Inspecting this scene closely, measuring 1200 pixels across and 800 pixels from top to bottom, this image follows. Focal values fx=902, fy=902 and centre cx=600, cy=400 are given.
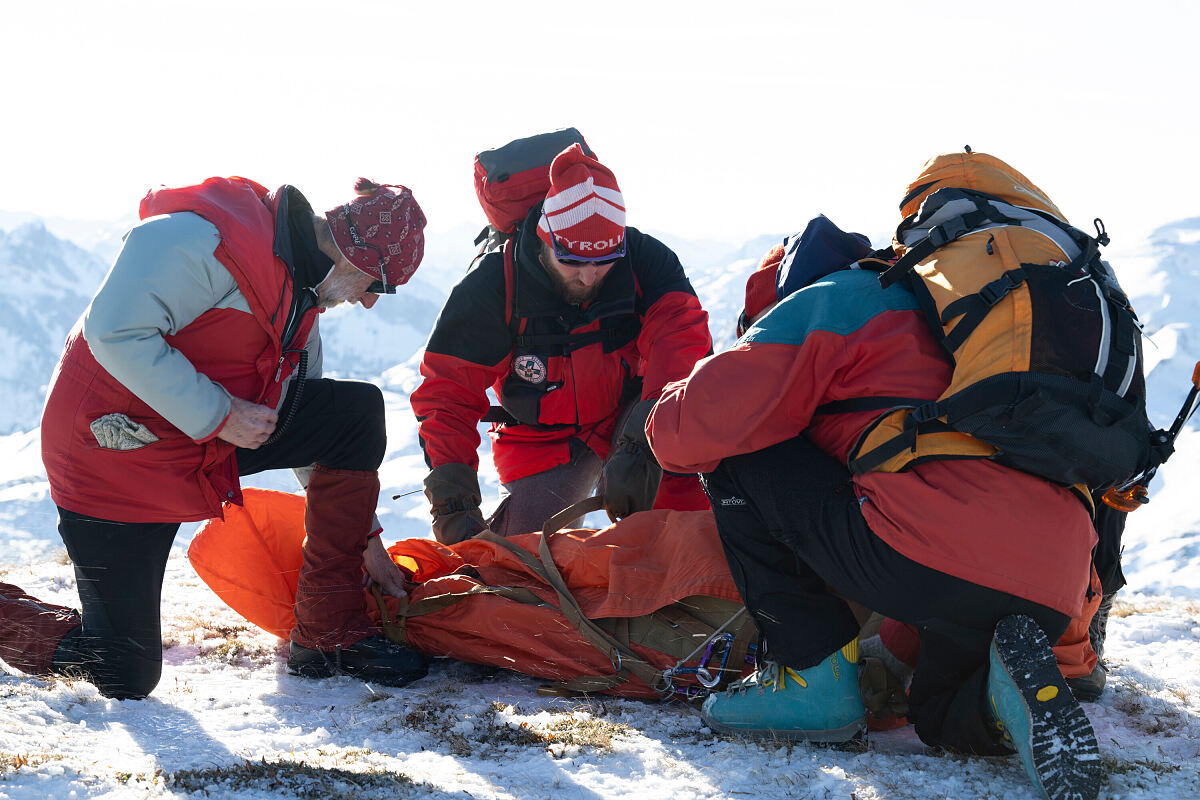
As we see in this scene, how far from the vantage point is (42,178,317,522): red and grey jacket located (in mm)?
3506

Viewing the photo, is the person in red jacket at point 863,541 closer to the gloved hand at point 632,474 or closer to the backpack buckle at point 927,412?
the backpack buckle at point 927,412

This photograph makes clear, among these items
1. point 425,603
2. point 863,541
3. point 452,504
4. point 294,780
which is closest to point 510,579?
point 425,603

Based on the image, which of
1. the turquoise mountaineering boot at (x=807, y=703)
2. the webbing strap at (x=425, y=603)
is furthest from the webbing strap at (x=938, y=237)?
the webbing strap at (x=425, y=603)

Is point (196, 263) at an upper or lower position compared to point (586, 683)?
upper

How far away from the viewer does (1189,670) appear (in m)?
4.20

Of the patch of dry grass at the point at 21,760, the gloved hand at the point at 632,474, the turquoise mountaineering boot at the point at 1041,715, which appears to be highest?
the gloved hand at the point at 632,474

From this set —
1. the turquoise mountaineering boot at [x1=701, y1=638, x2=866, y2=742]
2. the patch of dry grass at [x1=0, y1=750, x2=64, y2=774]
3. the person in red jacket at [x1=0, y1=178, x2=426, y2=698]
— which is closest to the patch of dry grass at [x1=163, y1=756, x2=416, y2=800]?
the patch of dry grass at [x1=0, y1=750, x2=64, y2=774]

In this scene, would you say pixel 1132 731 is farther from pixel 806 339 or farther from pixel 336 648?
pixel 336 648

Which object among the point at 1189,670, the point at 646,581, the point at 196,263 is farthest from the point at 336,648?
the point at 1189,670

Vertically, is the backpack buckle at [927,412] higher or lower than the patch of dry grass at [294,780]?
higher

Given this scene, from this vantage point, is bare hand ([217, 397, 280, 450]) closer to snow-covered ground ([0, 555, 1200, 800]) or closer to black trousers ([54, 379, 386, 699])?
black trousers ([54, 379, 386, 699])

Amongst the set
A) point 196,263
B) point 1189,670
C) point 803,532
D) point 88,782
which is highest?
point 196,263

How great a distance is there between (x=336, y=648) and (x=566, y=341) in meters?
2.25

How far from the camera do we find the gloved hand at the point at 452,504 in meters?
4.96
